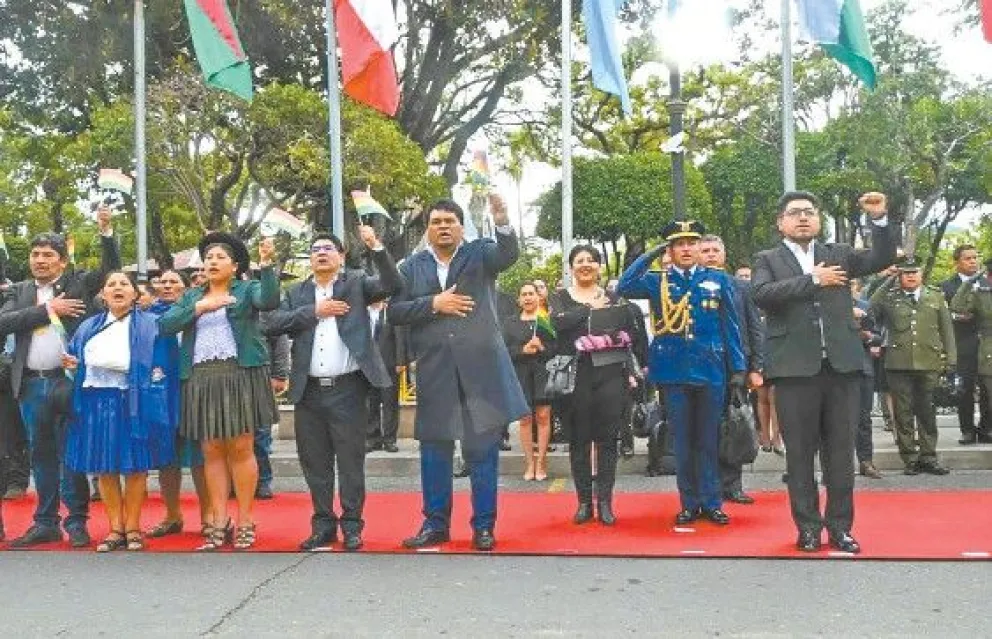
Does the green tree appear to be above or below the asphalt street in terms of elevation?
above

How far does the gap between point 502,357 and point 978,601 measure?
2879 millimetres

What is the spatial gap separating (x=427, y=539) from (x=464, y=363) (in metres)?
1.09

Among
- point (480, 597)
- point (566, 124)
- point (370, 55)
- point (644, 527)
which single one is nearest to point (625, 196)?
point (566, 124)

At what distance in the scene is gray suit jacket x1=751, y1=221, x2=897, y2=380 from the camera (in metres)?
6.17

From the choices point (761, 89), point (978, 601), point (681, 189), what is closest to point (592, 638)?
point (978, 601)

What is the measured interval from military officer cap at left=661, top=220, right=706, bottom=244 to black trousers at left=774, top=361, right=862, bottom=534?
132 centimetres

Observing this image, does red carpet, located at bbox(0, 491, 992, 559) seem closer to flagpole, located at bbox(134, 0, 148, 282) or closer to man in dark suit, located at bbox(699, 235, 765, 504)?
man in dark suit, located at bbox(699, 235, 765, 504)

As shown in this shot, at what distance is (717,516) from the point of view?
23.6 feet

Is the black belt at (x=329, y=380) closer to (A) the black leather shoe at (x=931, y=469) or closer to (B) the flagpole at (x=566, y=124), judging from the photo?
(A) the black leather shoe at (x=931, y=469)

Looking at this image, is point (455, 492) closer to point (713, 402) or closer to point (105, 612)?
point (713, 402)

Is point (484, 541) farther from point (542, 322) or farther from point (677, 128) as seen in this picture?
point (677, 128)

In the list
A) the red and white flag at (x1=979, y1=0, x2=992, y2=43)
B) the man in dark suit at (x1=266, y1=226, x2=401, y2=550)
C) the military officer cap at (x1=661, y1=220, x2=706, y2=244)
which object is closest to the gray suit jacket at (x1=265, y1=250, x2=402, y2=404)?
the man in dark suit at (x1=266, y1=226, x2=401, y2=550)

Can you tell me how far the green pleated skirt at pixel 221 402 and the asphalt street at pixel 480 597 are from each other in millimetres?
739

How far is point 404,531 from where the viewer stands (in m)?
7.21
